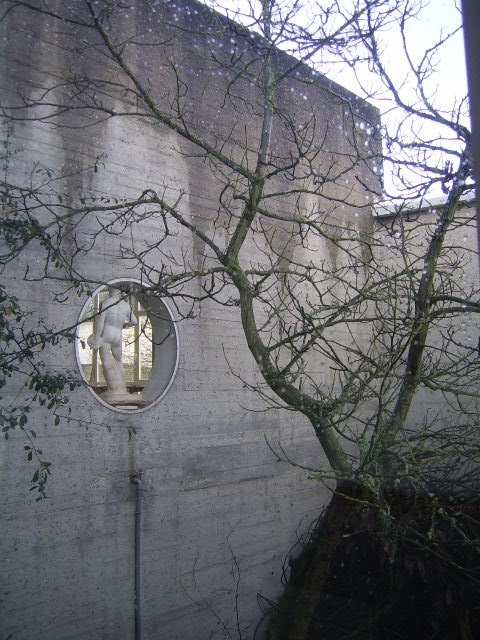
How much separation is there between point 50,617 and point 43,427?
1.12 metres

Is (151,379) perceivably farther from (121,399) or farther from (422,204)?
(422,204)

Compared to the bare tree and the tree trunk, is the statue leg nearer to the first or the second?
the bare tree

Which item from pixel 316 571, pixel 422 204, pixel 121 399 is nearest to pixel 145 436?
pixel 121 399

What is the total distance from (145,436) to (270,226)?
87.3 inches

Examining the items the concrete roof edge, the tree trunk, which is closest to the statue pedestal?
the tree trunk

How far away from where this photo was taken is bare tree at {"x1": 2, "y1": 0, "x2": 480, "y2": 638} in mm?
3289

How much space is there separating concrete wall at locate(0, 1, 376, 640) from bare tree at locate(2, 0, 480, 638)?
4cm

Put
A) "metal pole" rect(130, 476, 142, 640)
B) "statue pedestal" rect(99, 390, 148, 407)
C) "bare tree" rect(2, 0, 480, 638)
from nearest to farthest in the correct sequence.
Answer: "bare tree" rect(2, 0, 480, 638)
"metal pole" rect(130, 476, 142, 640)
"statue pedestal" rect(99, 390, 148, 407)

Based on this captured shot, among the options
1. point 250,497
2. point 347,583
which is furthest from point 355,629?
point 250,497

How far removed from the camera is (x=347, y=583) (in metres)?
4.63

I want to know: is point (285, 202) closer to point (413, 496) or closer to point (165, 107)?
point (165, 107)

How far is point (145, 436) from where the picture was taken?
438 centimetres

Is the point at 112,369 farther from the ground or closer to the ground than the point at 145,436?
farther from the ground

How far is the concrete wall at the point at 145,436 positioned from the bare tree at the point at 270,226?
0.04 m
